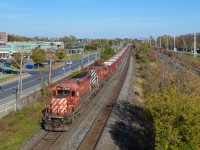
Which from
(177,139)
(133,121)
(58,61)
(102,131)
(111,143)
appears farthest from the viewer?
(58,61)

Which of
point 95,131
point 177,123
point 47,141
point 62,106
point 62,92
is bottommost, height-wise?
point 47,141

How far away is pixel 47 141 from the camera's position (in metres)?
20.2

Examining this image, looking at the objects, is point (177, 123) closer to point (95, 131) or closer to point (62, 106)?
point (95, 131)

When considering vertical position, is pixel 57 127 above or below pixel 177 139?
below

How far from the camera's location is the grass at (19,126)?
20.2m

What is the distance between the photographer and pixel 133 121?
25.4 m

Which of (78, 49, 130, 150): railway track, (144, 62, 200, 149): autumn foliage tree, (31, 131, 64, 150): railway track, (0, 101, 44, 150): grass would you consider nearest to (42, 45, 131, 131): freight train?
(31, 131, 64, 150): railway track

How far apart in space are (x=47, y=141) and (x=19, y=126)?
4546 mm

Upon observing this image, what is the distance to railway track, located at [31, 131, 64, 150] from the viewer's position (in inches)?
748

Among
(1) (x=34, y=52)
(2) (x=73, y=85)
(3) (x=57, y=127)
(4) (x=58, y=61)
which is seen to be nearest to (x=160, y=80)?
(2) (x=73, y=85)

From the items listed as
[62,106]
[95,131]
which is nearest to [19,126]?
[62,106]

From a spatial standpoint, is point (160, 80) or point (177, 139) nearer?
point (177, 139)

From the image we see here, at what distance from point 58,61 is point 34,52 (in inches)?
973

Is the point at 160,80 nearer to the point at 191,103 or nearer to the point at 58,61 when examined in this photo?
the point at 191,103
